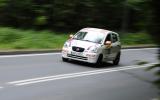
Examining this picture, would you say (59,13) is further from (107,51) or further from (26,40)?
(107,51)

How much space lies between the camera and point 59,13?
103ft

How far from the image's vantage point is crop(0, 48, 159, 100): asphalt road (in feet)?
41.5

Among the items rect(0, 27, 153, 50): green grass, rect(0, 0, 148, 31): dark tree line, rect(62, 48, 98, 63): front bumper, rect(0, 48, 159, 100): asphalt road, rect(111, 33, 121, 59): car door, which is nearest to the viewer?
rect(0, 48, 159, 100): asphalt road

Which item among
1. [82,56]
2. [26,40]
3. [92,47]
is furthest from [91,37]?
[26,40]

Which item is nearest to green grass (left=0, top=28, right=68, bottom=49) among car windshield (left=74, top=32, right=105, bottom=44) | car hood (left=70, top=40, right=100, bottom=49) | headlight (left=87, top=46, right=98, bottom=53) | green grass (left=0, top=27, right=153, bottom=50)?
green grass (left=0, top=27, right=153, bottom=50)

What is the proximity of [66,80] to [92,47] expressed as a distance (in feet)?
14.7

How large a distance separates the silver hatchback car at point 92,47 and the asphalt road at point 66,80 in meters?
0.37

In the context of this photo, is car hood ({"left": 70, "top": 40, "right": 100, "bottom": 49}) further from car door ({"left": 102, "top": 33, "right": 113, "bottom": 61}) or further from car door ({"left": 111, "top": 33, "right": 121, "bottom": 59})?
car door ({"left": 111, "top": 33, "right": 121, "bottom": 59})

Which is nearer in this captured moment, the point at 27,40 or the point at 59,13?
the point at 27,40

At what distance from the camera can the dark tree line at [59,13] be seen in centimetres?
2975

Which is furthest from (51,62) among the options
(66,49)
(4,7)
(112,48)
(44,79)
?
(4,7)

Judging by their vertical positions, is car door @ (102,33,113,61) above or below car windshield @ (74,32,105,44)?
below

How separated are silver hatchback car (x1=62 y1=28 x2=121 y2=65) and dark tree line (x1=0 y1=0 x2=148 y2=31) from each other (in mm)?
5481

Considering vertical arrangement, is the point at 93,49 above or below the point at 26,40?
above
